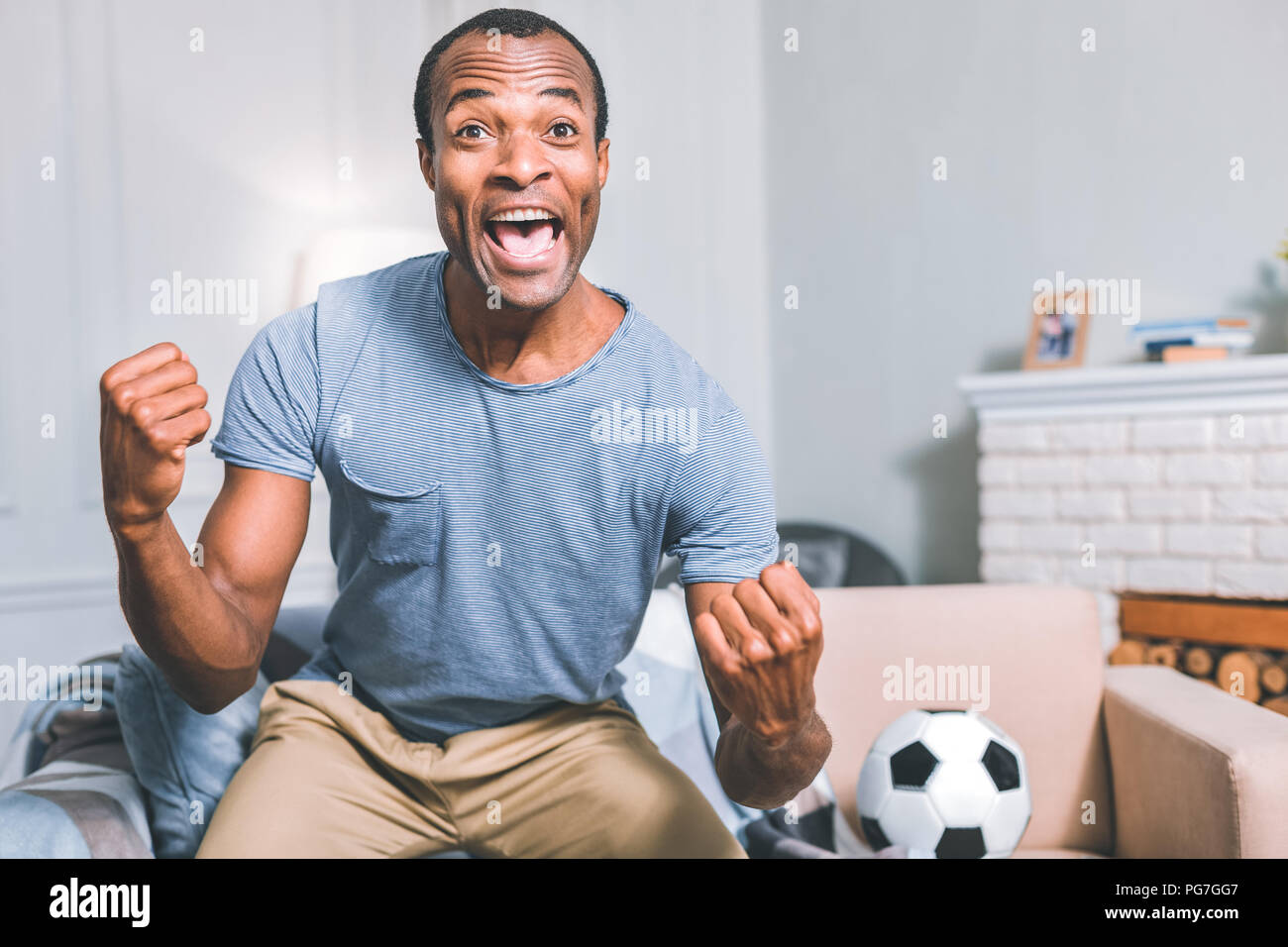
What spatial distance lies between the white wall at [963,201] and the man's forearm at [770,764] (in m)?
2.05

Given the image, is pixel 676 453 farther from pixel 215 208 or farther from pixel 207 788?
pixel 215 208

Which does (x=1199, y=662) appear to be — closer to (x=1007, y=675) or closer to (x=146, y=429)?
(x=1007, y=675)

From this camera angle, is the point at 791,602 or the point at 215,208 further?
the point at 215,208

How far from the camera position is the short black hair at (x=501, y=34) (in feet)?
3.53

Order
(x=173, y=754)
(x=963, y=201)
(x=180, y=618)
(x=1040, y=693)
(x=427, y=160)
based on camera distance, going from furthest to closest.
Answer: (x=963, y=201)
(x=1040, y=693)
(x=173, y=754)
(x=427, y=160)
(x=180, y=618)

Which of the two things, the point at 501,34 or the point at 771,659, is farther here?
the point at 501,34

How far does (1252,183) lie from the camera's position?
2.51m

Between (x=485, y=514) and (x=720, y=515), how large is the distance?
252mm

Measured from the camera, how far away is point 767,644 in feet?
2.78

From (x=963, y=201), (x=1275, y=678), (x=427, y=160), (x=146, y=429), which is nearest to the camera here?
(x=146, y=429)

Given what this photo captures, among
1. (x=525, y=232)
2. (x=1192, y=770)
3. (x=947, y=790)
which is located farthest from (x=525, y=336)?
(x=1192, y=770)

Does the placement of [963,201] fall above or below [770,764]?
above

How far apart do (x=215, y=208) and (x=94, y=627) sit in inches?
42.7
